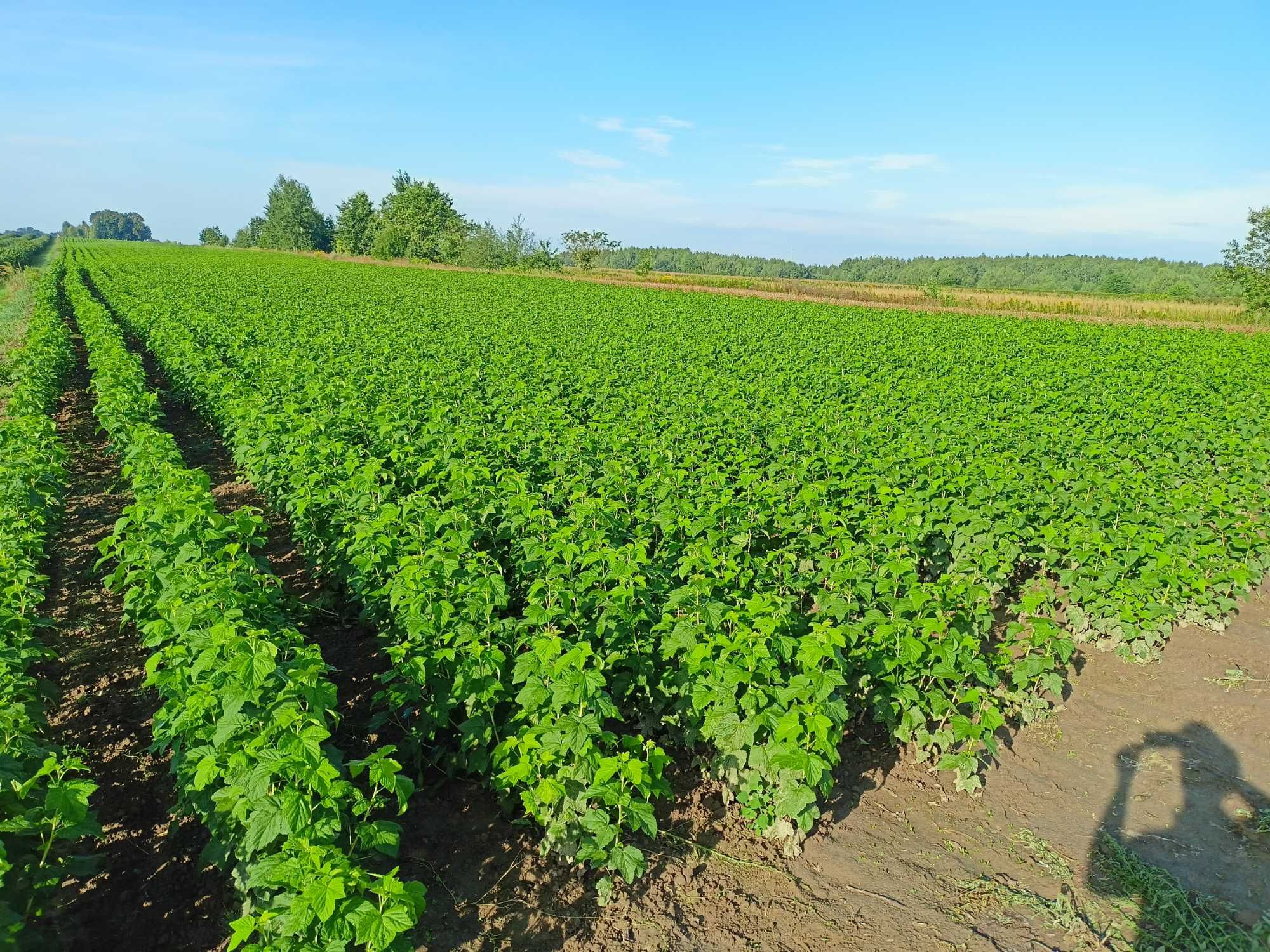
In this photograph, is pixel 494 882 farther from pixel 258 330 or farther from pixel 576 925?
pixel 258 330

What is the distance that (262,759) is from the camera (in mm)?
3543

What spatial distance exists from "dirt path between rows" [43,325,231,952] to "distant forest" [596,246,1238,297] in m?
80.0

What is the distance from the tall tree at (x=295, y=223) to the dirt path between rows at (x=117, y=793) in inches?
4721

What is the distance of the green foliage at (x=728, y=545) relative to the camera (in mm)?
4582

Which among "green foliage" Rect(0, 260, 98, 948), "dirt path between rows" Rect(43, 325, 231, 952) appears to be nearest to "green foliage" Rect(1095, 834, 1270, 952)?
"dirt path between rows" Rect(43, 325, 231, 952)

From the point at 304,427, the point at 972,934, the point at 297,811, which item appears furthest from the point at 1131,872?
the point at 304,427

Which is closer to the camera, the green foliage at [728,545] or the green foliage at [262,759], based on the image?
the green foliage at [262,759]

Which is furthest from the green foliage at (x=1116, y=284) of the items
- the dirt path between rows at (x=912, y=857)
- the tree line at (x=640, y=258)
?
the dirt path between rows at (x=912, y=857)

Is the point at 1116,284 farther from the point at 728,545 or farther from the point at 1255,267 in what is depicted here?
the point at 728,545

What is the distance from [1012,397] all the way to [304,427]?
14.0 metres

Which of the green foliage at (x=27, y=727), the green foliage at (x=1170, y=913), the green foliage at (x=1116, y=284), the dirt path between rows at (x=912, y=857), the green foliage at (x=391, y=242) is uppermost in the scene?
the green foliage at (x=391, y=242)

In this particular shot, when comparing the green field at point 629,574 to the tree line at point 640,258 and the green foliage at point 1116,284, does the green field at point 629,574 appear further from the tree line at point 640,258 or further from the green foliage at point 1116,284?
the green foliage at point 1116,284

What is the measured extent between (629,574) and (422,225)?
89540 mm

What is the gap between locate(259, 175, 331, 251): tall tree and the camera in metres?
114
